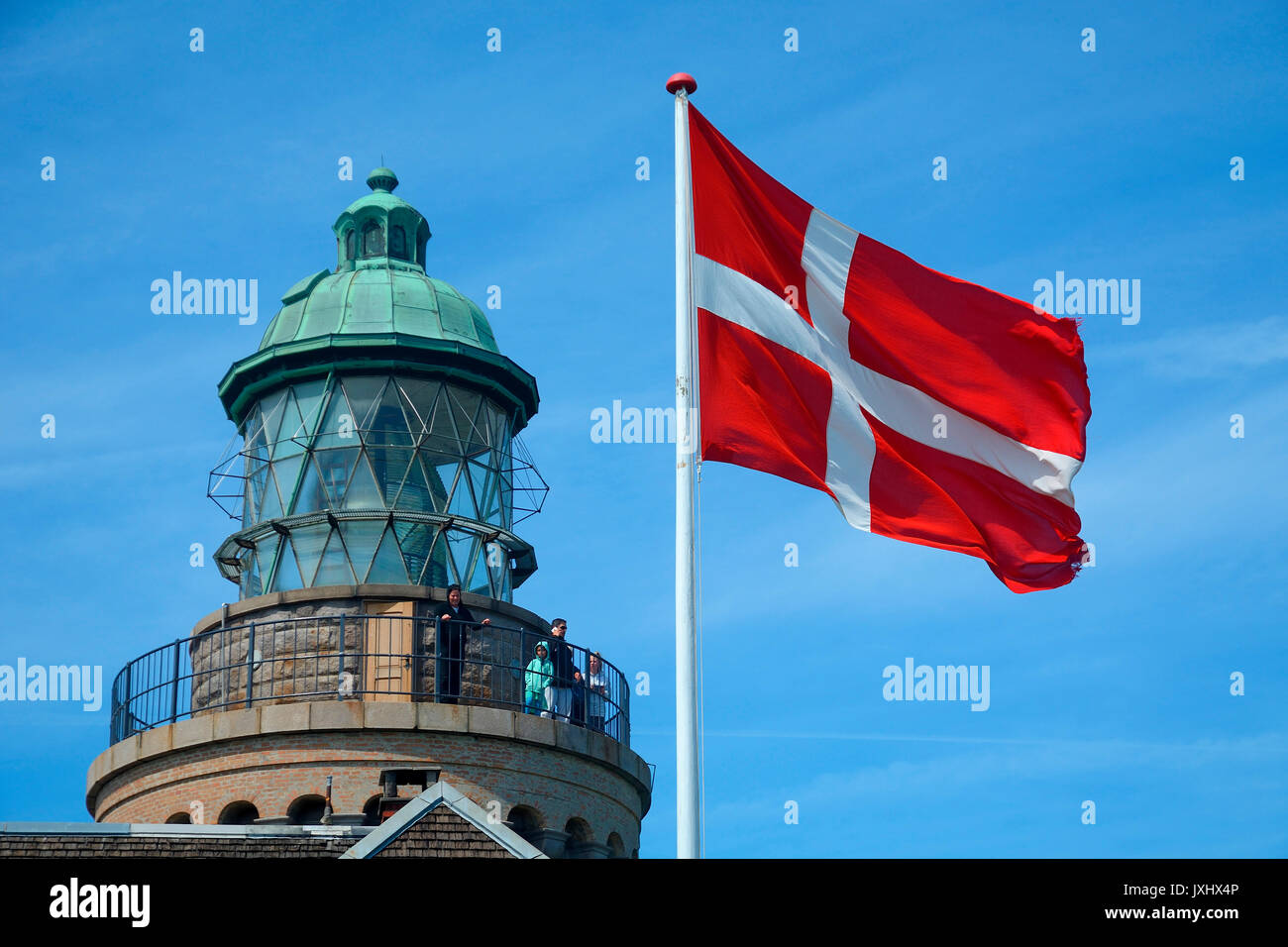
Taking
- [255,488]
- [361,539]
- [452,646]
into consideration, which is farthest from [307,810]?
[255,488]

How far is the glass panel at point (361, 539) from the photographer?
3206 centimetres

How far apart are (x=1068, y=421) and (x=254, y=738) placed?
14496mm

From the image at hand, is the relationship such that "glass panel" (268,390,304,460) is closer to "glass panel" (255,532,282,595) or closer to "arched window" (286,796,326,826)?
"glass panel" (255,532,282,595)

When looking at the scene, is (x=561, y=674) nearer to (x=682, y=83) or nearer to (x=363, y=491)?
(x=363, y=491)

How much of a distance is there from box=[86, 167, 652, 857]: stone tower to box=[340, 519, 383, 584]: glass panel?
0.03 meters

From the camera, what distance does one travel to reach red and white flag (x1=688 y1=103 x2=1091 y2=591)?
60.0ft

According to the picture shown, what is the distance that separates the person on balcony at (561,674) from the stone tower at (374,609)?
4.8 inches

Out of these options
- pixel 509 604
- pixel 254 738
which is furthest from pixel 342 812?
pixel 509 604

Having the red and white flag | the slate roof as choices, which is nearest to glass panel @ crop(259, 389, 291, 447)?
the slate roof

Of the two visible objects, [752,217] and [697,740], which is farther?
[752,217]

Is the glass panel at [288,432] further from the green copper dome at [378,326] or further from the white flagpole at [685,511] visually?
the white flagpole at [685,511]

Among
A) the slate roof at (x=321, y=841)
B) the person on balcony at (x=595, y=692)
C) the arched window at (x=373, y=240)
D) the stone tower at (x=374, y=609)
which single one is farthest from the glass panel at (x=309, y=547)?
the slate roof at (x=321, y=841)
